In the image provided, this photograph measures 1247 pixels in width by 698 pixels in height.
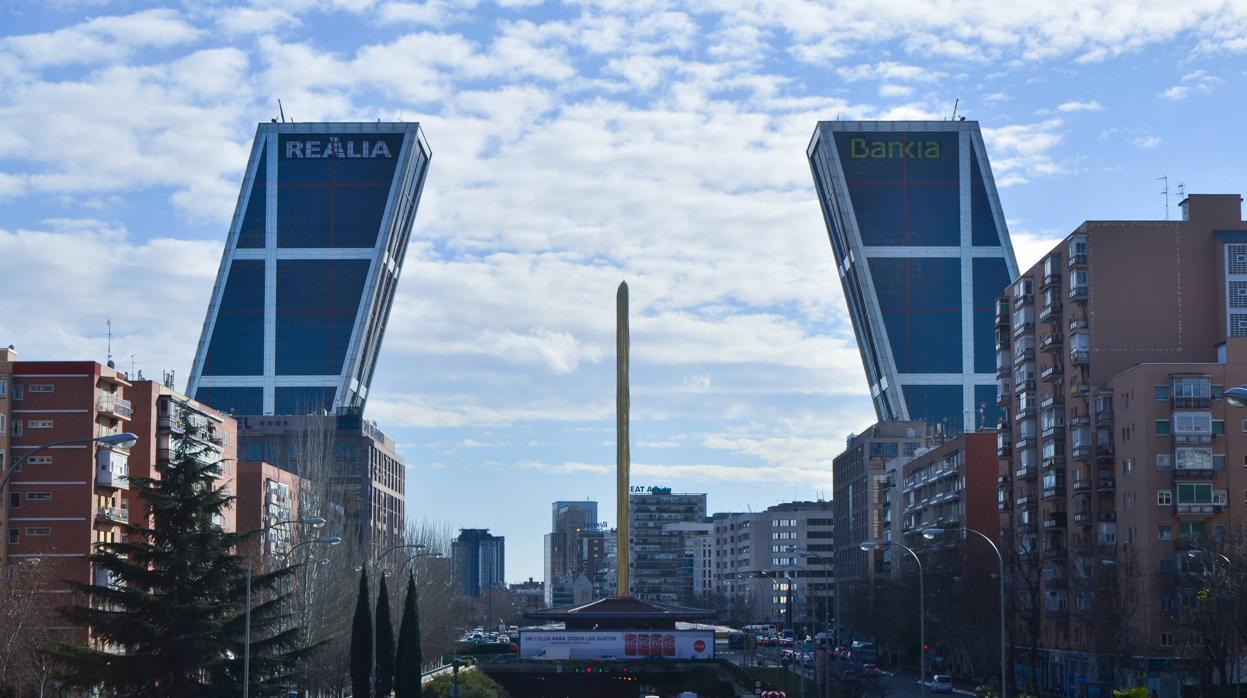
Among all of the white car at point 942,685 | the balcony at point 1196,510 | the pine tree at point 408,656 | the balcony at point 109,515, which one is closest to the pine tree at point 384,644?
the pine tree at point 408,656

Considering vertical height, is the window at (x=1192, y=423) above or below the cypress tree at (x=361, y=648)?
above

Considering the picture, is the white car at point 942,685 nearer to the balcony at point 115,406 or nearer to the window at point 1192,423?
the window at point 1192,423

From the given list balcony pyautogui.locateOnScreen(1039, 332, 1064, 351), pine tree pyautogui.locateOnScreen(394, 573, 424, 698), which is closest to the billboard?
balcony pyautogui.locateOnScreen(1039, 332, 1064, 351)

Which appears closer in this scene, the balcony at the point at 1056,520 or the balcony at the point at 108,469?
the balcony at the point at 108,469

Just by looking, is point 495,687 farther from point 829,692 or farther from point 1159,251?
point 1159,251

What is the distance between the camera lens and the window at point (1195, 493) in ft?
284

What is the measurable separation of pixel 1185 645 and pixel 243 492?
65960 millimetres

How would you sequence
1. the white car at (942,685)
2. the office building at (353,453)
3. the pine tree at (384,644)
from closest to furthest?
the pine tree at (384,644), the white car at (942,685), the office building at (353,453)

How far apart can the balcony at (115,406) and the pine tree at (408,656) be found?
22.4m

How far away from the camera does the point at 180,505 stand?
48.1 meters

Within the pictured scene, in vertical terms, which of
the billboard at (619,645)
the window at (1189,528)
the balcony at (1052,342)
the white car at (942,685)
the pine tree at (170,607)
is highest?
the balcony at (1052,342)

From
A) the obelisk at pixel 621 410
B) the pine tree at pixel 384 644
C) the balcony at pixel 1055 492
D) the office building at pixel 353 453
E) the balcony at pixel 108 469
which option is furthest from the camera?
the office building at pixel 353 453

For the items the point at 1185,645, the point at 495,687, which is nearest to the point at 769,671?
the point at 495,687

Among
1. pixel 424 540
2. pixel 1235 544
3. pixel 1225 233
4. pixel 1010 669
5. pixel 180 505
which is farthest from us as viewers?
pixel 424 540
